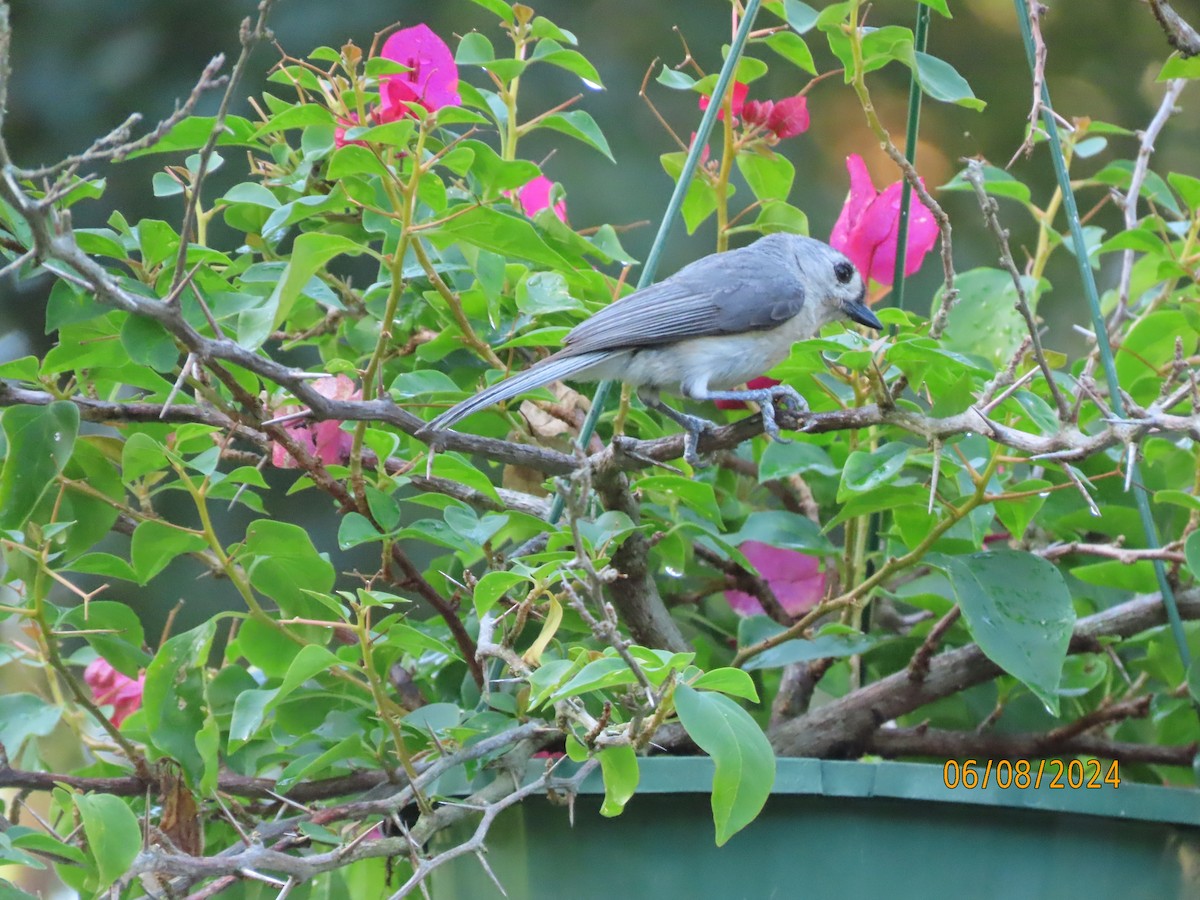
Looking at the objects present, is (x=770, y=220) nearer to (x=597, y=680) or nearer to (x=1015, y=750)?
(x=1015, y=750)

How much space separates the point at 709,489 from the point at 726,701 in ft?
1.32

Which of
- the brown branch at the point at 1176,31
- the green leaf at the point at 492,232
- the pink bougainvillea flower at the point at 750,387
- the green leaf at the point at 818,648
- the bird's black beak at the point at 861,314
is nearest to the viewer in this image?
the green leaf at the point at 492,232

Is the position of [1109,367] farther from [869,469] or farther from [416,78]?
[416,78]

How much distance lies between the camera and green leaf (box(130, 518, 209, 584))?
1.33 meters

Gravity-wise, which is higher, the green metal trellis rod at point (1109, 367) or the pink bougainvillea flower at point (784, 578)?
the green metal trellis rod at point (1109, 367)

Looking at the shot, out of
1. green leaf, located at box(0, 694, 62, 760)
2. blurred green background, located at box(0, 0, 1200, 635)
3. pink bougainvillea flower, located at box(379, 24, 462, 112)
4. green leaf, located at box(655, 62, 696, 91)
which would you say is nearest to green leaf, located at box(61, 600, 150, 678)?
green leaf, located at box(0, 694, 62, 760)

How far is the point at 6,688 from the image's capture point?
354 cm

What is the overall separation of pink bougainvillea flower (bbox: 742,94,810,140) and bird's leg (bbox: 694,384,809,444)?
32 cm

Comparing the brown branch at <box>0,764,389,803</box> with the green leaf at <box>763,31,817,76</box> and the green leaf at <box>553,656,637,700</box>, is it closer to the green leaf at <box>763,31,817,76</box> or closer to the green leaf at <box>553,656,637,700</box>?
the green leaf at <box>553,656,637,700</box>

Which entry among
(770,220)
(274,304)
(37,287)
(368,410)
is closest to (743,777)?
(368,410)

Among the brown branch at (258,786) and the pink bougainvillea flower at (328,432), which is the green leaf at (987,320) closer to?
the pink bougainvillea flower at (328,432)

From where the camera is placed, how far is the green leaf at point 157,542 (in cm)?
133

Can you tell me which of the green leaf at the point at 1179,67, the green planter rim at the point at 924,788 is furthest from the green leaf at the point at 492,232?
the green leaf at the point at 1179,67

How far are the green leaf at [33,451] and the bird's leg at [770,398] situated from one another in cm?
68
